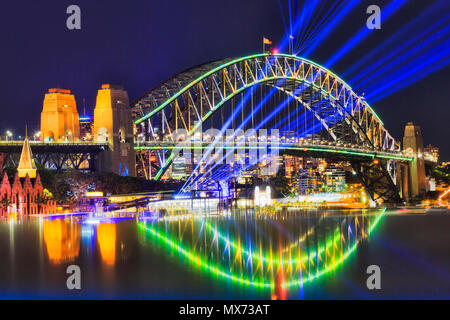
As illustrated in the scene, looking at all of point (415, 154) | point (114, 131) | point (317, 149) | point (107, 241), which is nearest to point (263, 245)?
point (107, 241)

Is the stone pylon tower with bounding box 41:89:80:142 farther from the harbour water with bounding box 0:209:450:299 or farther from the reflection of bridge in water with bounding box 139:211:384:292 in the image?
the harbour water with bounding box 0:209:450:299

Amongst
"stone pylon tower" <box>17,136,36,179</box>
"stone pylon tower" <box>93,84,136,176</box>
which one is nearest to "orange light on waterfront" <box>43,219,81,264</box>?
"stone pylon tower" <box>17,136,36,179</box>

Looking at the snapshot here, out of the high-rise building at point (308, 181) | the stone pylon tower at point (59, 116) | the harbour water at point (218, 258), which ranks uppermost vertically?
the stone pylon tower at point (59, 116)

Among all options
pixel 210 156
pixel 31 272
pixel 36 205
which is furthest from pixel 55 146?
pixel 31 272

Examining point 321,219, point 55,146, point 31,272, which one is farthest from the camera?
point 55,146

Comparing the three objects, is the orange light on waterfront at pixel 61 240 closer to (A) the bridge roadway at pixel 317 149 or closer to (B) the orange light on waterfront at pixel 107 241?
(B) the orange light on waterfront at pixel 107 241

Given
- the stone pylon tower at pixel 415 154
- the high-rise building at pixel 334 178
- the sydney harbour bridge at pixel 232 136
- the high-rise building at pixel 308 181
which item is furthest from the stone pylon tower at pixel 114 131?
the high-rise building at pixel 334 178
